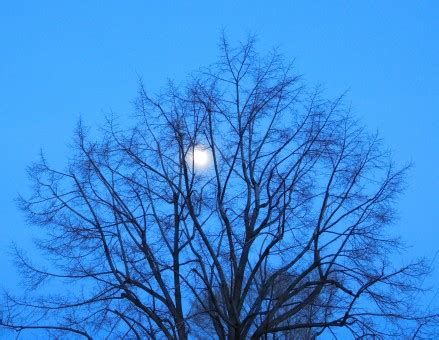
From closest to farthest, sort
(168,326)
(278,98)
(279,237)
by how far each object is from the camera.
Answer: (279,237) < (168,326) < (278,98)

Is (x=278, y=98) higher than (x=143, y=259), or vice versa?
(x=278, y=98)

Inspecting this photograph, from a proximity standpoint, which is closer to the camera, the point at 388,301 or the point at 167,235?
the point at 388,301

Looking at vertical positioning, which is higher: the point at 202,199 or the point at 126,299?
the point at 202,199

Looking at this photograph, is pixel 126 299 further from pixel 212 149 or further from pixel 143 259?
pixel 212 149

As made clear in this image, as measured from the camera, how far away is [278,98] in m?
14.3

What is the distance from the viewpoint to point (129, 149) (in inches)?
569

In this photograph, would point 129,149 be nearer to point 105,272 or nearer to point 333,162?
point 105,272

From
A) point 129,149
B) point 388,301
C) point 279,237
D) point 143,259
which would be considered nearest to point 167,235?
point 143,259

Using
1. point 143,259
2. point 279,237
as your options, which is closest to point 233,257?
point 279,237

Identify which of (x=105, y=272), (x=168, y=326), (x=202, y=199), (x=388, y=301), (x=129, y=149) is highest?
(x=129, y=149)

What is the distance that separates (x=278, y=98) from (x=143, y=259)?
425cm

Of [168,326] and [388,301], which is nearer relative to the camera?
[388,301]

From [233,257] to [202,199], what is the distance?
1.68m

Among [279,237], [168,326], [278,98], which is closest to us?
[279,237]
